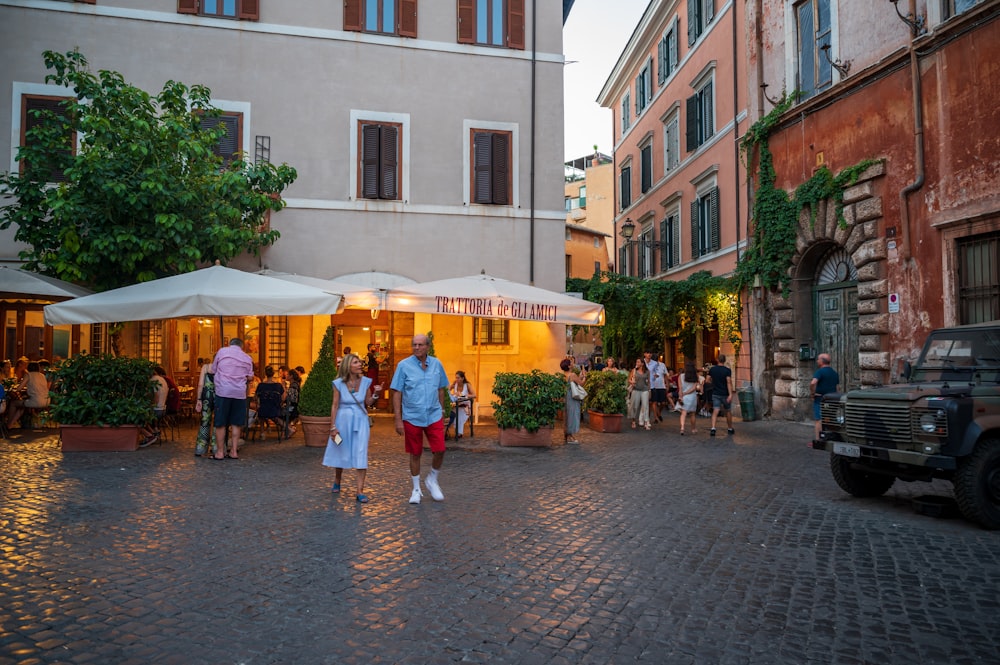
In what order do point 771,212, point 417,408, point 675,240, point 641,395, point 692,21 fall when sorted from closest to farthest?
point 417,408, point 641,395, point 771,212, point 692,21, point 675,240

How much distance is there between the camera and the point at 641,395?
633 inches

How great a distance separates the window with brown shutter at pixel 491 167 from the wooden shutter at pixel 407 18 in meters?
2.62

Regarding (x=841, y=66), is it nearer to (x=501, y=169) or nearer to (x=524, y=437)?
(x=501, y=169)

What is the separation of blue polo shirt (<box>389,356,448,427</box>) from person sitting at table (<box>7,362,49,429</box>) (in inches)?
382

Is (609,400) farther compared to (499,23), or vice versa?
(499,23)

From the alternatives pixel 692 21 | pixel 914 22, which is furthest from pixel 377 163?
pixel 692 21

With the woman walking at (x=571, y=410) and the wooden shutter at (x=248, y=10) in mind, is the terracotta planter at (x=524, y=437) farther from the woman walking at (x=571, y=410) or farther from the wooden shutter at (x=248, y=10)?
the wooden shutter at (x=248, y=10)

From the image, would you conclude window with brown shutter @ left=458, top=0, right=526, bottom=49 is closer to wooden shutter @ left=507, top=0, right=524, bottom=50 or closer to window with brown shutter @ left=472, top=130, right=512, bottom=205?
wooden shutter @ left=507, top=0, right=524, bottom=50

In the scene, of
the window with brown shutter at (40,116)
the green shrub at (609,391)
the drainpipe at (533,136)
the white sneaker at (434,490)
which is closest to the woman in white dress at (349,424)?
the white sneaker at (434,490)

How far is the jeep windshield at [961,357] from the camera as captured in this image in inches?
300

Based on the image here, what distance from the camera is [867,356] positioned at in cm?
1388

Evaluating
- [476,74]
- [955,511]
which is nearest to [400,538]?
[955,511]

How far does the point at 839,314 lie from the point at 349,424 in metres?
12.0

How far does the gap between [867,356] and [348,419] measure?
10.5 meters
